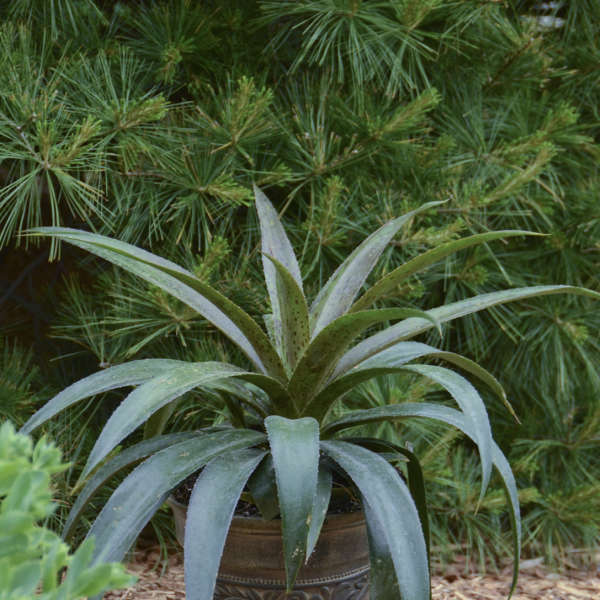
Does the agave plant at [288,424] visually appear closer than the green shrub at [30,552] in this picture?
No

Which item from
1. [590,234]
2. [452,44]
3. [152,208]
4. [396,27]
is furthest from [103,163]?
[590,234]

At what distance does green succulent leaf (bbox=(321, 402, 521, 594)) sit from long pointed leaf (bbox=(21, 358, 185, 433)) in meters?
0.24

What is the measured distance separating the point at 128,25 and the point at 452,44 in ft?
2.41

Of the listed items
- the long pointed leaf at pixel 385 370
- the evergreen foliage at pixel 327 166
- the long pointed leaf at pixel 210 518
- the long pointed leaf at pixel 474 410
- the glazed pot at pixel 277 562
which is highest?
the evergreen foliage at pixel 327 166

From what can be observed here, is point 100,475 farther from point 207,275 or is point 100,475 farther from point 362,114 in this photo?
point 362,114

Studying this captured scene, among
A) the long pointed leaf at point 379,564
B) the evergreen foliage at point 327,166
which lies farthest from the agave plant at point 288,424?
the evergreen foliage at point 327,166

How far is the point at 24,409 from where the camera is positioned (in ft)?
4.98

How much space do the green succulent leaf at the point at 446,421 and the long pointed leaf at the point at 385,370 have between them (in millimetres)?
40

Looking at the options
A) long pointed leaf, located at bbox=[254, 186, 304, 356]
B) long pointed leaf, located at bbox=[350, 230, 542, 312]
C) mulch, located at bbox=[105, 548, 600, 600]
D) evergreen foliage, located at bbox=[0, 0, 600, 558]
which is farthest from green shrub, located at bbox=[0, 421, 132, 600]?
mulch, located at bbox=[105, 548, 600, 600]

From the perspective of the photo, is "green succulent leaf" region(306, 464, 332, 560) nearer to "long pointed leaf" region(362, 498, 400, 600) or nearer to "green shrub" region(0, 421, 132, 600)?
"long pointed leaf" region(362, 498, 400, 600)

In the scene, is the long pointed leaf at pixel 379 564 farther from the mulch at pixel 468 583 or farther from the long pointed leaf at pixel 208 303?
the mulch at pixel 468 583

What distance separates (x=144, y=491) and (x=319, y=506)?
0.20m

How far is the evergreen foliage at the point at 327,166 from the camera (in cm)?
141

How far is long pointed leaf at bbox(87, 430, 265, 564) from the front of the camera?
80 centimetres
